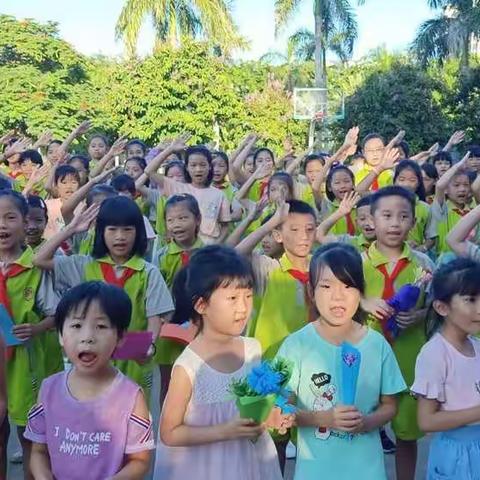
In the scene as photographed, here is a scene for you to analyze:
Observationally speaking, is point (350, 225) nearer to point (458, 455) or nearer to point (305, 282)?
point (305, 282)

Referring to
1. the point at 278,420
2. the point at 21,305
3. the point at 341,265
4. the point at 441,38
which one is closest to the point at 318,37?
the point at 441,38

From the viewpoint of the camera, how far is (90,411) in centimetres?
236

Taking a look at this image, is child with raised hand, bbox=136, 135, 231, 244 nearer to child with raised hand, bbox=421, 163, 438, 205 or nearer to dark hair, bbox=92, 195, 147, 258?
child with raised hand, bbox=421, 163, 438, 205

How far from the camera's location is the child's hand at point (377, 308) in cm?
322

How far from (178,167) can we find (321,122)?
16.5m

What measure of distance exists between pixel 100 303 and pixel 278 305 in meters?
1.47

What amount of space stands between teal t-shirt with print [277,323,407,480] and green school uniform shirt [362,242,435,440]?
2.85 feet

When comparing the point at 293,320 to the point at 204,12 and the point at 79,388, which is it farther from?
the point at 204,12

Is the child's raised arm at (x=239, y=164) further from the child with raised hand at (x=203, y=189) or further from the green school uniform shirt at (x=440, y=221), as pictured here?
the green school uniform shirt at (x=440, y=221)

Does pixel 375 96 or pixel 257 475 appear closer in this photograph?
pixel 257 475

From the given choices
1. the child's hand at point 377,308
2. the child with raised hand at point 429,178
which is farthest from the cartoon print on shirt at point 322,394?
the child with raised hand at point 429,178

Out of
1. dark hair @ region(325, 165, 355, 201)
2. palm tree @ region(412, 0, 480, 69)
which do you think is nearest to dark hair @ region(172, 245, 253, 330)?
dark hair @ region(325, 165, 355, 201)

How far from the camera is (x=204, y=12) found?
23547 millimetres

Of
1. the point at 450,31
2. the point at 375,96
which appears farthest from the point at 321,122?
the point at 450,31
